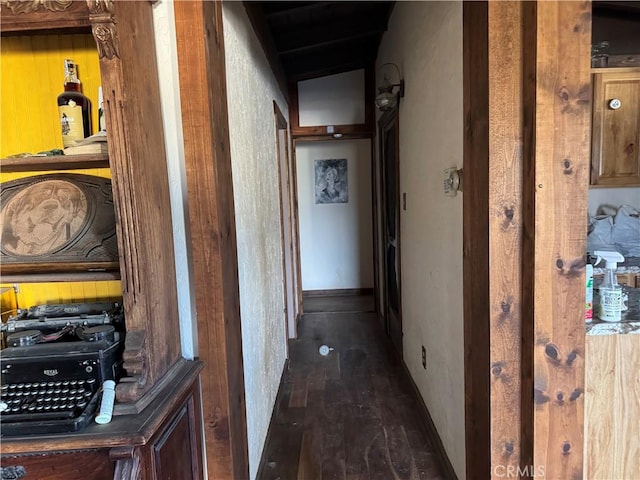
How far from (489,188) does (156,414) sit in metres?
1.12

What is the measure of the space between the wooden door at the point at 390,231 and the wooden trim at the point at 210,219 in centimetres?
185

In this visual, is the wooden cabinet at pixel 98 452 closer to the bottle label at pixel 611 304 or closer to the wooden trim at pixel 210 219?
the wooden trim at pixel 210 219

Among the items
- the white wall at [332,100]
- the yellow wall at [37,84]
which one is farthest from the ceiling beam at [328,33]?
the yellow wall at [37,84]

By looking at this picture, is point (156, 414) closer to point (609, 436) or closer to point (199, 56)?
Result: point (199, 56)

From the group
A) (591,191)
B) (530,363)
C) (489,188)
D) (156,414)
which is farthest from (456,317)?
(591,191)

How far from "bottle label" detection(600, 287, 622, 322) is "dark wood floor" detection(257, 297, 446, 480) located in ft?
3.60

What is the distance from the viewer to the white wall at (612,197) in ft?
8.54

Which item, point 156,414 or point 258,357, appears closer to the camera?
point 156,414

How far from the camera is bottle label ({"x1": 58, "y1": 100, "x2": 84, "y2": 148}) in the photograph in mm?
1087

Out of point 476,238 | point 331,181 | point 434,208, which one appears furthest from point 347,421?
point 331,181

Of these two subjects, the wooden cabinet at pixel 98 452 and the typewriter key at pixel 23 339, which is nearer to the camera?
the wooden cabinet at pixel 98 452

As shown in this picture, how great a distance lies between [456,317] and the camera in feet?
5.31

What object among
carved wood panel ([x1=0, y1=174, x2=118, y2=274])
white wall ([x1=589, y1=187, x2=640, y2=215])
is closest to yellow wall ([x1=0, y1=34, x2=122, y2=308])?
carved wood panel ([x1=0, y1=174, x2=118, y2=274])

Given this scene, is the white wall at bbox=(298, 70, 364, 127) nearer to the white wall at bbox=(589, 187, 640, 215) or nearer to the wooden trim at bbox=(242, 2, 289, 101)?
the wooden trim at bbox=(242, 2, 289, 101)
